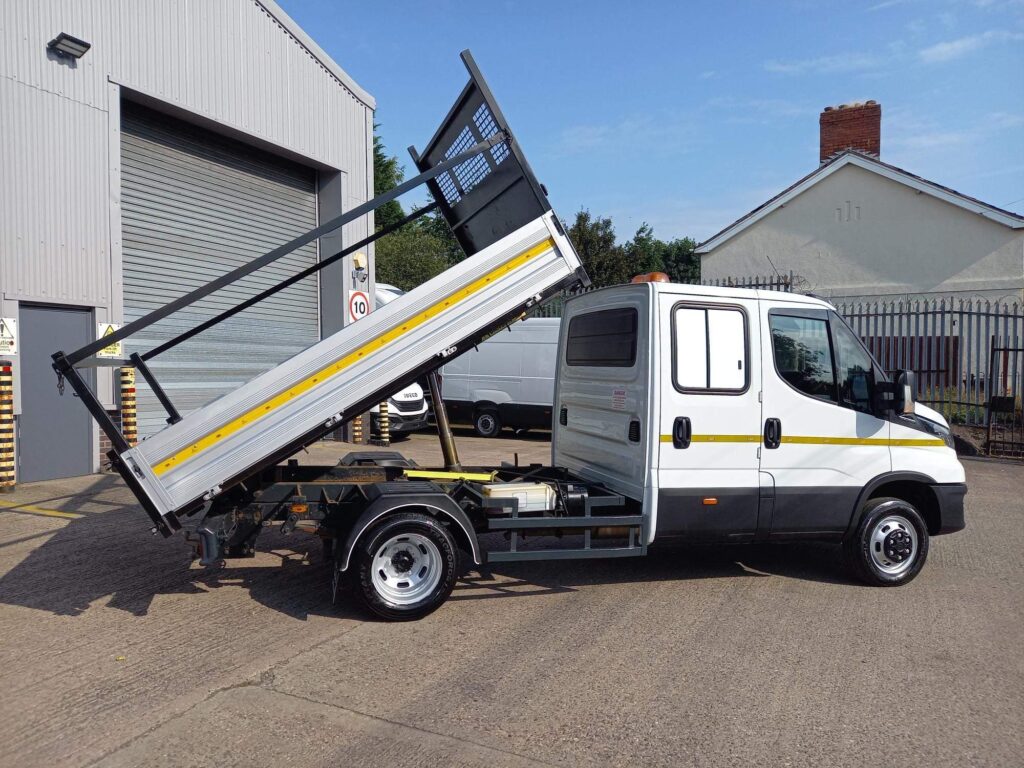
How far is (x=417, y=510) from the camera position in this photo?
522 centimetres

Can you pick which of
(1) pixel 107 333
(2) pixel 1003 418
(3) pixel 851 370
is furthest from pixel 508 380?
(3) pixel 851 370

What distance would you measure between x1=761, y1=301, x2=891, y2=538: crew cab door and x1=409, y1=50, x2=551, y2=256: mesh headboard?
1.95 meters

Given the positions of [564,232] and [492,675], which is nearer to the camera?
[492,675]

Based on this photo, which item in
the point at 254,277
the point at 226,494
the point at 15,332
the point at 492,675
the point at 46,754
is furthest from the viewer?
the point at 254,277

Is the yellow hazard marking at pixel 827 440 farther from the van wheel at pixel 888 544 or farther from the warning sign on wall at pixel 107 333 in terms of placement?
the warning sign on wall at pixel 107 333

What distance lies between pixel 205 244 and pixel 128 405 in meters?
3.41

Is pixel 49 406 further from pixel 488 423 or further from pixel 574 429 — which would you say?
pixel 488 423

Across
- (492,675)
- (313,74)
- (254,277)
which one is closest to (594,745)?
(492,675)

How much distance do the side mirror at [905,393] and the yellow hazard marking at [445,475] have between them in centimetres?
308

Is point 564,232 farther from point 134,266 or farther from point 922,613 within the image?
point 134,266

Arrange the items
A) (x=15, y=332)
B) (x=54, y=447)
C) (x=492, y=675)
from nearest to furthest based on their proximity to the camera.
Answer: (x=492, y=675) → (x=15, y=332) → (x=54, y=447)

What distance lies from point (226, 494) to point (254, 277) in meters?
10.1

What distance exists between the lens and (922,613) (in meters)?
5.59

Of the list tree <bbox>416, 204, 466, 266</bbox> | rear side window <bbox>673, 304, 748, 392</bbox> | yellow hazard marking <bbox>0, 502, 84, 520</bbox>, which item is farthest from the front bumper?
tree <bbox>416, 204, 466, 266</bbox>
